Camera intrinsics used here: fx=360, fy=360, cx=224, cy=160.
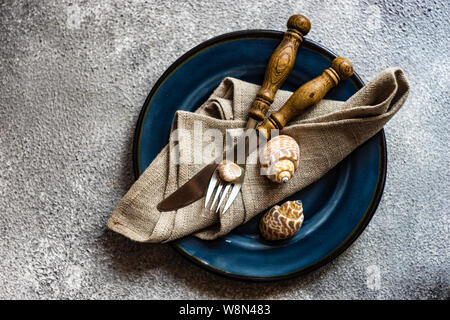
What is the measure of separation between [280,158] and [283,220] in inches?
3.3

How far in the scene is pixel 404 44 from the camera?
22.0 inches

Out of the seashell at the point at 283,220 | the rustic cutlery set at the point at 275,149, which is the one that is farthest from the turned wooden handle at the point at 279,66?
the seashell at the point at 283,220

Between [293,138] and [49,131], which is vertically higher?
[293,138]

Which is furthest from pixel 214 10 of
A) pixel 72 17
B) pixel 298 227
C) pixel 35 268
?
pixel 35 268

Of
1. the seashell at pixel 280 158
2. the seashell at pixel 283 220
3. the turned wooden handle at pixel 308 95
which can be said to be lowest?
the seashell at pixel 283 220

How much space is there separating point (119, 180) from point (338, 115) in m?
0.33

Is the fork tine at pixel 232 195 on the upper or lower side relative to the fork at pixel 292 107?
lower

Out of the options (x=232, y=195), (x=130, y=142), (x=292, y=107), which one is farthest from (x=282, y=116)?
(x=130, y=142)

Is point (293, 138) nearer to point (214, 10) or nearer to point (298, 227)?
point (298, 227)

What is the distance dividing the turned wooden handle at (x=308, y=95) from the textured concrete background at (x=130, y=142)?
101 millimetres

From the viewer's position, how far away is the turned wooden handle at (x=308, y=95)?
18.2 inches

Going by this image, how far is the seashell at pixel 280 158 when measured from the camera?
17.9 inches

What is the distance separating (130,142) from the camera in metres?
0.55

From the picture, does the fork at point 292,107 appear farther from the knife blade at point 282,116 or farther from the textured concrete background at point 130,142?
the textured concrete background at point 130,142
